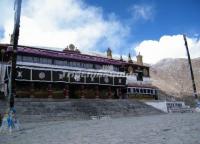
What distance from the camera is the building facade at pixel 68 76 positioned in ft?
120

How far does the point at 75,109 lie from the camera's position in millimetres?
33375

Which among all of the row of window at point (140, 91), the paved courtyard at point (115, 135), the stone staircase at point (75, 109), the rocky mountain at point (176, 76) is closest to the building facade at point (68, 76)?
the row of window at point (140, 91)

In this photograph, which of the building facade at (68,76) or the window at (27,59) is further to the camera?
the window at (27,59)

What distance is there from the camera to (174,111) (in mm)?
48594

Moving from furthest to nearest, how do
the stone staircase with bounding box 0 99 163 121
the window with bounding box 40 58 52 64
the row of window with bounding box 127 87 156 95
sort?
the row of window with bounding box 127 87 156 95
the window with bounding box 40 58 52 64
the stone staircase with bounding box 0 99 163 121

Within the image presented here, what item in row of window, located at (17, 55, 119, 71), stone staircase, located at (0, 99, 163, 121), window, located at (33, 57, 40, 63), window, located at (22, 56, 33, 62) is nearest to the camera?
stone staircase, located at (0, 99, 163, 121)

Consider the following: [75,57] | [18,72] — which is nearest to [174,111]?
Answer: [75,57]

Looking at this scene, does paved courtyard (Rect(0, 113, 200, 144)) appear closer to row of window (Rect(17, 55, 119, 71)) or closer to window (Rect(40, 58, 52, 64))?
row of window (Rect(17, 55, 119, 71))

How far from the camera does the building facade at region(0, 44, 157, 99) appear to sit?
36.5m

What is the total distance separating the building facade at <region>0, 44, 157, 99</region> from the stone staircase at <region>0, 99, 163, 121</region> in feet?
14.6

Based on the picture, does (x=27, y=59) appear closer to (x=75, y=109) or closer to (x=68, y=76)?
(x=68, y=76)

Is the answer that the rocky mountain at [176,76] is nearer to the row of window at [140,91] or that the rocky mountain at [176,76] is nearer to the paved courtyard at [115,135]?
the row of window at [140,91]

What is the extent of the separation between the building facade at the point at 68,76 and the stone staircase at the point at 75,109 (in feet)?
14.6

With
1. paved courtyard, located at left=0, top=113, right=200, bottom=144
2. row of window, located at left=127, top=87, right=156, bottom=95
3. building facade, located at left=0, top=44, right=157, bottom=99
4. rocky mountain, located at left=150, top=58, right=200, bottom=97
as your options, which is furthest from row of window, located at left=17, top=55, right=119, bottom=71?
rocky mountain, located at left=150, top=58, right=200, bottom=97
